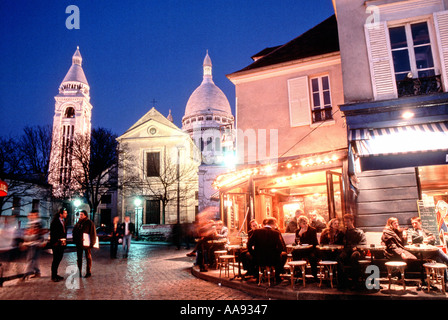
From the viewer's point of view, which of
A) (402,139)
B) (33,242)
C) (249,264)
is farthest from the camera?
(33,242)

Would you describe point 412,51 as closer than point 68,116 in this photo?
Yes

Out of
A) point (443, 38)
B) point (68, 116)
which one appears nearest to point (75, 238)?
point (443, 38)

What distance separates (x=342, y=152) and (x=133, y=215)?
2869cm

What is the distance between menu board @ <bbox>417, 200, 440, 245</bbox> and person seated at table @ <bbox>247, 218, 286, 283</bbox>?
3643mm

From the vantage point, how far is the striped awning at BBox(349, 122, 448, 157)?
6.74 meters

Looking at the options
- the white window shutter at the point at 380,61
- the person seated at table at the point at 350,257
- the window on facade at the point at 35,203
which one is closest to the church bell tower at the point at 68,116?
the window on facade at the point at 35,203

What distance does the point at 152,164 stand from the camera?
115 feet

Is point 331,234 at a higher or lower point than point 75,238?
lower

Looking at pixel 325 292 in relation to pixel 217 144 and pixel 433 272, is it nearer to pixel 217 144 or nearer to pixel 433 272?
pixel 433 272

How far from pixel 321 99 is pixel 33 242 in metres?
9.97

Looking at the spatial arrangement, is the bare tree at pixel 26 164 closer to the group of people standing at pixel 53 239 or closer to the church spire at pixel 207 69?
the group of people standing at pixel 53 239

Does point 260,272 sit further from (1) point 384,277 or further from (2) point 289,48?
(2) point 289,48

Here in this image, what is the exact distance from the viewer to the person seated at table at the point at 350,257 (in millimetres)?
6168
